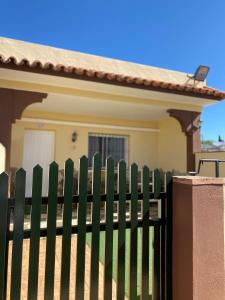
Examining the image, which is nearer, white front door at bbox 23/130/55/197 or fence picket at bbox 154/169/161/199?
fence picket at bbox 154/169/161/199

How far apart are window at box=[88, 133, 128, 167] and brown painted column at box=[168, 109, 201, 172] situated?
319cm

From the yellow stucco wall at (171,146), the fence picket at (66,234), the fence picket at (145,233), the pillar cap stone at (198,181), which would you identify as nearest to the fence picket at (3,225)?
the fence picket at (66,234)

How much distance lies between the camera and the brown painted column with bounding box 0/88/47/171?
555cm

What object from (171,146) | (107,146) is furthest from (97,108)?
(171,146)

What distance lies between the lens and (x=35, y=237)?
1.99 meters

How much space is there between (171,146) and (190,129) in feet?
Result: 5.92

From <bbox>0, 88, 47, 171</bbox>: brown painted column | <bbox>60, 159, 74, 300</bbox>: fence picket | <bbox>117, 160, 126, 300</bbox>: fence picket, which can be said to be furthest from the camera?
<bbox>0, 88, 47, 171</bbox>: brown painted column

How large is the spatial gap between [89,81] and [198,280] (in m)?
4.94

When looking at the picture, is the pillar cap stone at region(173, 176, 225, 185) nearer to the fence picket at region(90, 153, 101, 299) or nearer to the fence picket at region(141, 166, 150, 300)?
the fence picket at region(141, 166, 150, 300)

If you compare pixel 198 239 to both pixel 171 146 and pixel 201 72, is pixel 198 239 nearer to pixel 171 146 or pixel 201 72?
pixel 171 146

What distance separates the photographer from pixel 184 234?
8.12 ft

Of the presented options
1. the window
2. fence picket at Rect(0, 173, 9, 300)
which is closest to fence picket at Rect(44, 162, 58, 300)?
fence picket at Rect(0, 173, 9, 300)

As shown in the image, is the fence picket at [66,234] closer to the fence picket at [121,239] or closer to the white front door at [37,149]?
the fence picket at [121,239]

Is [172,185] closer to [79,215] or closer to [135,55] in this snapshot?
[79,215]
